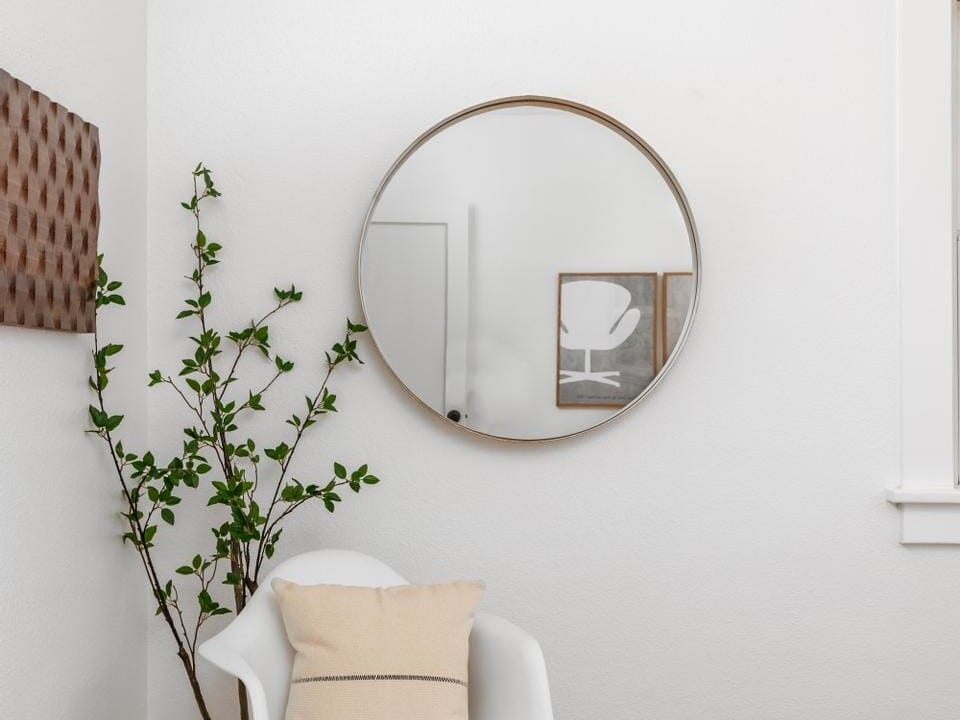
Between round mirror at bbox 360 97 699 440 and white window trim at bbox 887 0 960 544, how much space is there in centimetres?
51

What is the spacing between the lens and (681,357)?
209cm

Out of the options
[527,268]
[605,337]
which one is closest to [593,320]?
[605,337]

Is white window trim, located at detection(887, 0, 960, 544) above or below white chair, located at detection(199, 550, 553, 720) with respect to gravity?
above

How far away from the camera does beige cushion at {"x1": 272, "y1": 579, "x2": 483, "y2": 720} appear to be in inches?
61.0

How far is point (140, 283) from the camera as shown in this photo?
81.3 inches

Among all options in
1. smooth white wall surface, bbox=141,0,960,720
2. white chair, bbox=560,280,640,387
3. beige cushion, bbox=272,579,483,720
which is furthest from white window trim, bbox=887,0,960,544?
beige cushion, bbox=272,579,483,720

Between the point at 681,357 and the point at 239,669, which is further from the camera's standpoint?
the point at 681,357

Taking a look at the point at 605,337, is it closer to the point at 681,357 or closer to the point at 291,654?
the point at 681,357

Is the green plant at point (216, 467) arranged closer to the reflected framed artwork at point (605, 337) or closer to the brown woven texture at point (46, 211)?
the brown woven texture at point (46, 211)

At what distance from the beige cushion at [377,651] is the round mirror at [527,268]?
51 centimetres

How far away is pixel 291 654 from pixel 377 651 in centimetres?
21

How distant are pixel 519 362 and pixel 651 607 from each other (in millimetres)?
641

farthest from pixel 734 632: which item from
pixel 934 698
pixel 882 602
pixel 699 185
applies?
pixel 699 185

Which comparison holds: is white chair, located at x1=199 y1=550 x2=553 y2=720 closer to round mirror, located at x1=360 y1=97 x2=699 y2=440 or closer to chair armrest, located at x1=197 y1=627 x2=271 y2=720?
chair armrest, located at x1=197 y1=627 x2=271 y2=720
